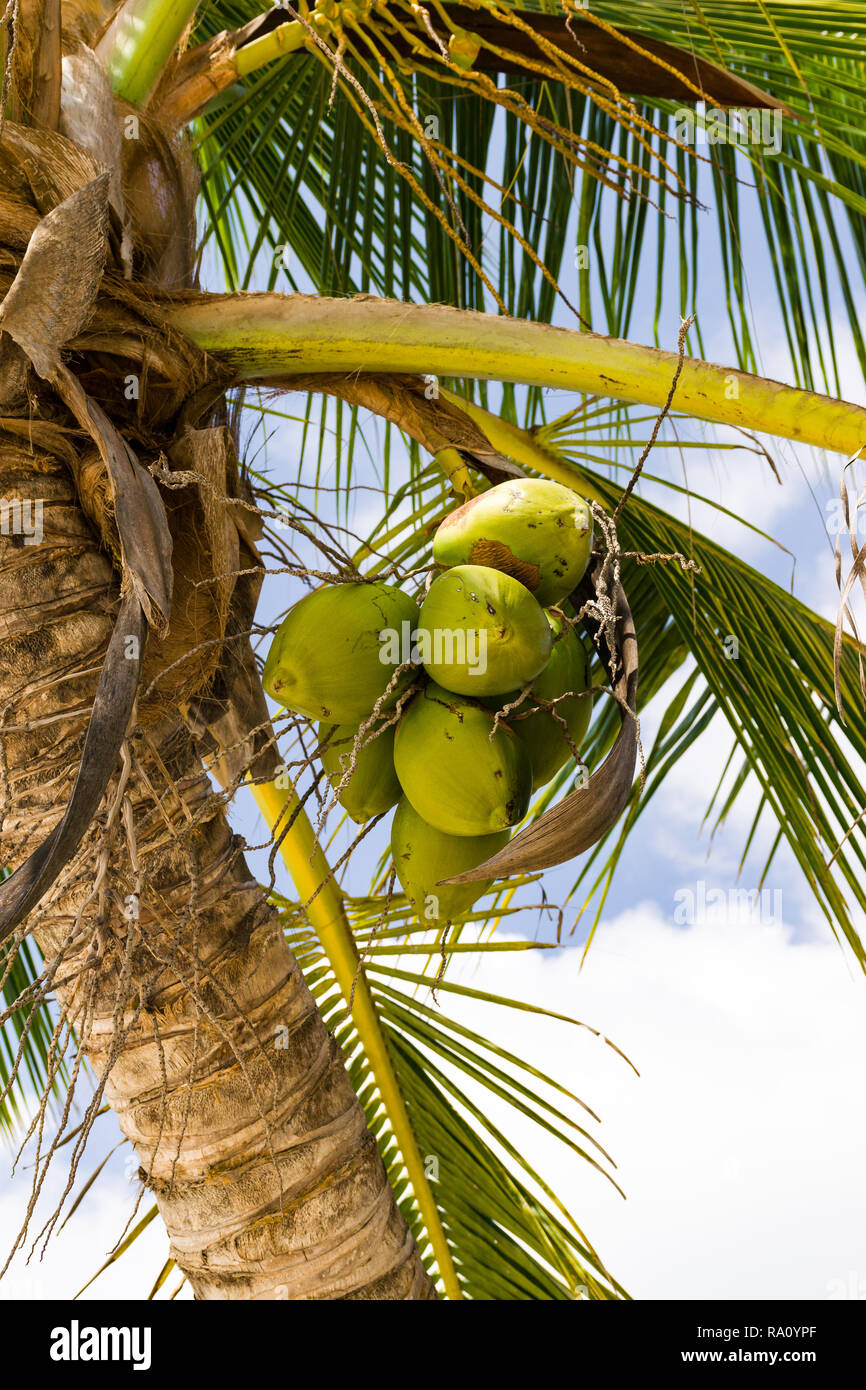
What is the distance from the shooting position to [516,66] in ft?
4.49

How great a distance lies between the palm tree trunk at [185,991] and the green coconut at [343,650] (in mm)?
221

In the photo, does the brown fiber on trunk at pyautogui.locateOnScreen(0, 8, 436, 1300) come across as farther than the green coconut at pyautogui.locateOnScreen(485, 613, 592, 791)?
Yes

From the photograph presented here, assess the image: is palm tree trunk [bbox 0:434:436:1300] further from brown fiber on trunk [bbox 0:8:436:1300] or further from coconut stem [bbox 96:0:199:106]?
coconut stem [bbox 96:0:199:106]

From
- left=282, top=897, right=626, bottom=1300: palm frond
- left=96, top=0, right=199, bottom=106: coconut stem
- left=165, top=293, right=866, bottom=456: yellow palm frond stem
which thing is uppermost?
left=96, top=0, right=199, bottom=106: coconut stem

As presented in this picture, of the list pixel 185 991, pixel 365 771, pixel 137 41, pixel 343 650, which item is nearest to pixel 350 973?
pixel 185 991

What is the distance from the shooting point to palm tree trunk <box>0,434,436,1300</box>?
112 cm

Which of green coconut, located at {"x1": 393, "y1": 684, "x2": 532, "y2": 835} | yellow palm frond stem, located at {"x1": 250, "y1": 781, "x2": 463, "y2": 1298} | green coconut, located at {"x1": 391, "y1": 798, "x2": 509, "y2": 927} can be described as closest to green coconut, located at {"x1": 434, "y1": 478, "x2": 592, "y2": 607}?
green coconut, located at {"x1": 393, "y1": 684, "x2": 532, "y2": 835}

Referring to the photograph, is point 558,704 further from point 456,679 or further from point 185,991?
point 185,991

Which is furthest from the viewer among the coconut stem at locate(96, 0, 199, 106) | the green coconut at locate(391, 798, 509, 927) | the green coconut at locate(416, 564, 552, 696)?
the coconut stem at locate(96, 0, 199, 106)

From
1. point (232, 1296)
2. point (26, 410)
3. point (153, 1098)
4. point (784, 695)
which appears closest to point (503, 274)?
point (784, 695)

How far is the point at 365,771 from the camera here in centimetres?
99

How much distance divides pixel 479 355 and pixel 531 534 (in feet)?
0.86

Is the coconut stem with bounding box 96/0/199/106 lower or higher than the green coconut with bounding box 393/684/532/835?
higher

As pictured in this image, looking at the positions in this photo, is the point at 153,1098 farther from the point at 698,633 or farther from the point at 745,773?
the point at 745,773
